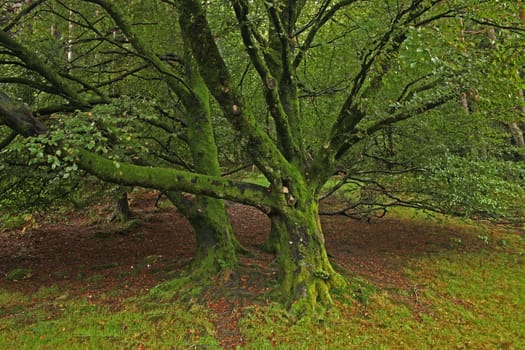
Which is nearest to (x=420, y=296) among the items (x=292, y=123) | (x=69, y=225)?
(x=292, y=123)

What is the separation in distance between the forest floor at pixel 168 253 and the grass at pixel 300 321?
0.90ft

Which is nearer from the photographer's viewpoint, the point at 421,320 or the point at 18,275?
the point at 421,320

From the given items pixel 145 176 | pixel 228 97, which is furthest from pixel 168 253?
pixel 228 97

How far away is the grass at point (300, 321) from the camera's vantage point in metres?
5.33

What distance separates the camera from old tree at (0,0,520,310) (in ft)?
16.6

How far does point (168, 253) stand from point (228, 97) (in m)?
6.89

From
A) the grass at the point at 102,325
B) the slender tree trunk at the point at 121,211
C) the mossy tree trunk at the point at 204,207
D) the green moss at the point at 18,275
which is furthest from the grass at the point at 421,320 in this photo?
the slender tree trunk at the point at 121,211

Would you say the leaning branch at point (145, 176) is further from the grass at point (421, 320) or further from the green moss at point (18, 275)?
the green moss at point (18, 275)

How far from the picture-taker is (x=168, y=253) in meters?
10.8

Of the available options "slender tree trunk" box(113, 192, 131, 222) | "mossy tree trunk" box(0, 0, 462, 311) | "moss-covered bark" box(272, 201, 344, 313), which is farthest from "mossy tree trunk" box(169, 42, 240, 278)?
"slender tree trunk" box(113, 192, 131, 222)

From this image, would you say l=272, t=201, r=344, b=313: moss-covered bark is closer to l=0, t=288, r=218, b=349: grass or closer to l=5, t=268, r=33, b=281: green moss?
l=0, t=288, r=218, b=349: grass

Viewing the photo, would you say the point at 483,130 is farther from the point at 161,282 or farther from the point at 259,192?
the point at 161,282

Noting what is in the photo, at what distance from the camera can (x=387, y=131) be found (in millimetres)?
10227

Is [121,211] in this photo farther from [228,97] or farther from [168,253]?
[228,97]
